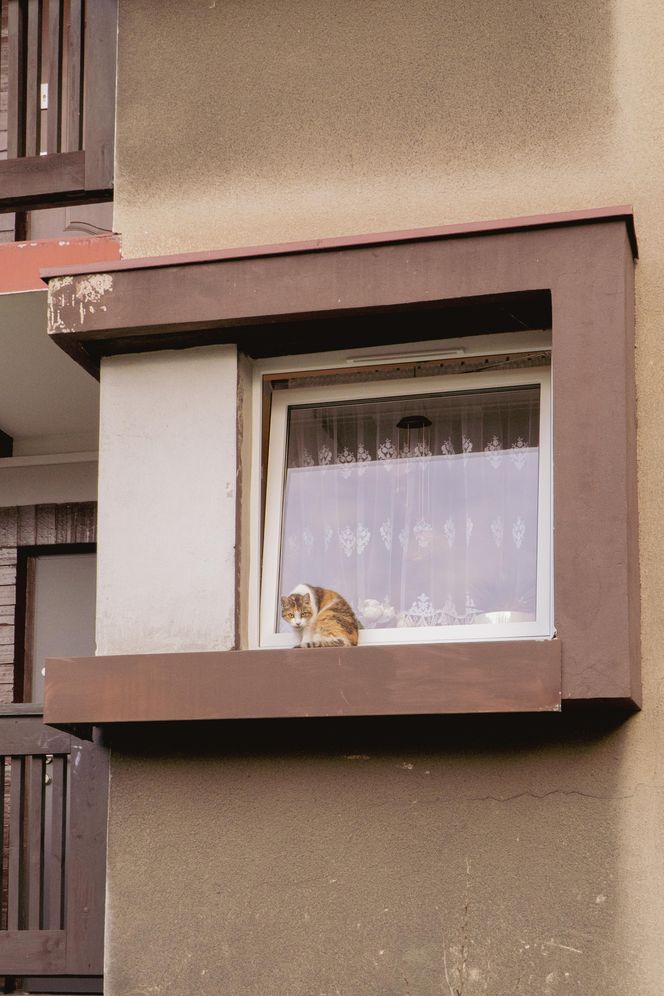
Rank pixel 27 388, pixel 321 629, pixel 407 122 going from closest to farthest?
pixel 321 629 → pixel 407 122 → pixel 27 388

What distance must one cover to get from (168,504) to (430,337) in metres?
1.20

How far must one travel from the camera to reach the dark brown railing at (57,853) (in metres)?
5.52

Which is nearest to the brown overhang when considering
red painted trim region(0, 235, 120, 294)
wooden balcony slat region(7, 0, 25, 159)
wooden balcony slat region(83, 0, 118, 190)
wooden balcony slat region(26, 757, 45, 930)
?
red painted trim region(0, 235, 120, 294)

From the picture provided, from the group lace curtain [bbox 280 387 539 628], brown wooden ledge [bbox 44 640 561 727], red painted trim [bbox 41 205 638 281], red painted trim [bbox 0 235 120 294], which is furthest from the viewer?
red painted trim [bbox 0 235 120 294]

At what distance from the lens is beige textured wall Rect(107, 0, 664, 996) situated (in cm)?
466

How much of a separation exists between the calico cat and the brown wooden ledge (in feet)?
0.77

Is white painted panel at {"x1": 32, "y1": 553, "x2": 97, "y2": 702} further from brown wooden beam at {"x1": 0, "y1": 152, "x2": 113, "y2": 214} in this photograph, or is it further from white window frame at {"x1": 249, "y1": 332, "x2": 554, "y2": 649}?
white window frame at {"x1": 249, "y1": 332, "x2": 554, "y2": 649}

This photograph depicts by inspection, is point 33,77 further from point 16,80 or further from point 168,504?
point 168,504

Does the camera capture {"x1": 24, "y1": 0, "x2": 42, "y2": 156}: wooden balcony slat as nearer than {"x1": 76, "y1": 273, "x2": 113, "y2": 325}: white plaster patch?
No

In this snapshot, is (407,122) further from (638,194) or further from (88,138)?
(88,138)

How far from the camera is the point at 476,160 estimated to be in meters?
5.33

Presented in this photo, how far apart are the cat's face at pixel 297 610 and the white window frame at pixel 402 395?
133 millimetres

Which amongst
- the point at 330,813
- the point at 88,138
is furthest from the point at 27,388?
the point at 330,813

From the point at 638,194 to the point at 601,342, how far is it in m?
0.70
